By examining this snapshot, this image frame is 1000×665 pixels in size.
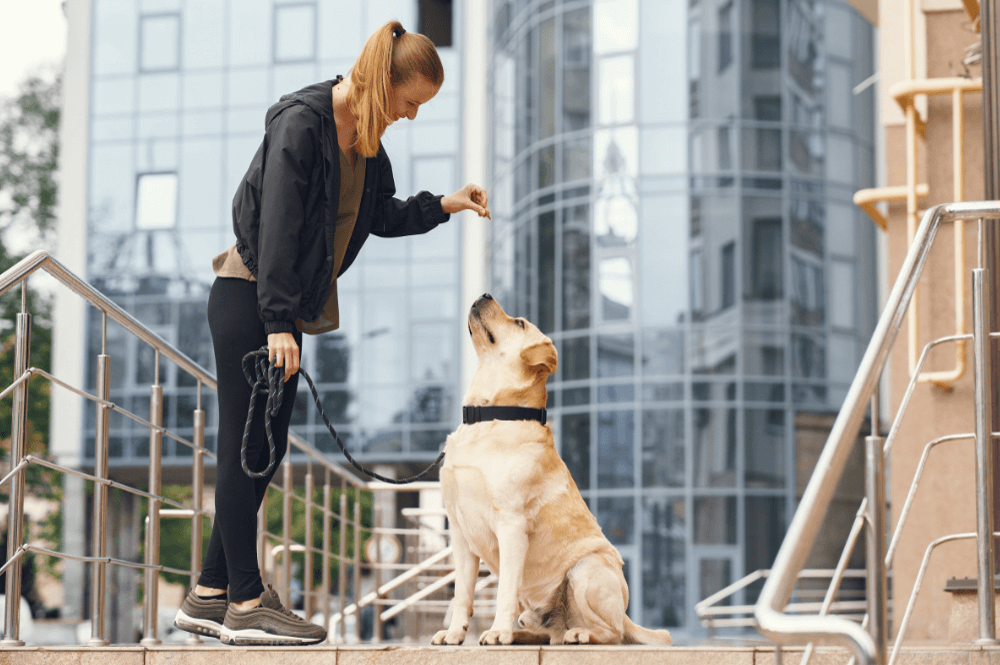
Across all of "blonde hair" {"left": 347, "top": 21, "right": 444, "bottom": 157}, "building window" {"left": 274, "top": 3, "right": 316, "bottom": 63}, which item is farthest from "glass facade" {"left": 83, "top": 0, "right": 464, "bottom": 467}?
"blonde hair" {"left": 347, "top": 21, "right": 444, "bottom": 157}

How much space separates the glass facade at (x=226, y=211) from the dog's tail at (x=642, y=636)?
50.3 ft

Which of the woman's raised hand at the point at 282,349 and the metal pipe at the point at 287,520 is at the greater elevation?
the woman's raised hand at the point at 282,349

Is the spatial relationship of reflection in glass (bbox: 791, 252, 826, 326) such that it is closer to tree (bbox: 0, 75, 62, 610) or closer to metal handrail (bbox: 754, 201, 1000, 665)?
metal handrail (bbox: 754, 201, 1000, 665)

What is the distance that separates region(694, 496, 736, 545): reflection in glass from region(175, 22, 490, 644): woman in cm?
1109

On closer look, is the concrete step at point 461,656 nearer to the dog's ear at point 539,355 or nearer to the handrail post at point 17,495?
the handrail post at point 17,495

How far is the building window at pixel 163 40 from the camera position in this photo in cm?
2100

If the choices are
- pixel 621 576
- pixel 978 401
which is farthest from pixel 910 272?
pixel 621 576

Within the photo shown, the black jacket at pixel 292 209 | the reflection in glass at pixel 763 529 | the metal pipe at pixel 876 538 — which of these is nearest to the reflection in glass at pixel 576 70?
the reflection in glass at pixel 763 529

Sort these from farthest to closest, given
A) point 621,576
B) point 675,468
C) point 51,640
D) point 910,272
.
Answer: point 51,640 → point 675,468 → point 621,576 → point 910,272

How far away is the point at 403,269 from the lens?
19766mm

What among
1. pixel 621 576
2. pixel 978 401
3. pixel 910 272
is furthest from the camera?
pixel 621 576

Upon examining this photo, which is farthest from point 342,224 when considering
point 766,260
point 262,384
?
point 766,260

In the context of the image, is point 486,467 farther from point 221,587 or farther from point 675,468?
point 675,468

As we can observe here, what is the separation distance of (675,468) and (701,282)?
2.45 meters
